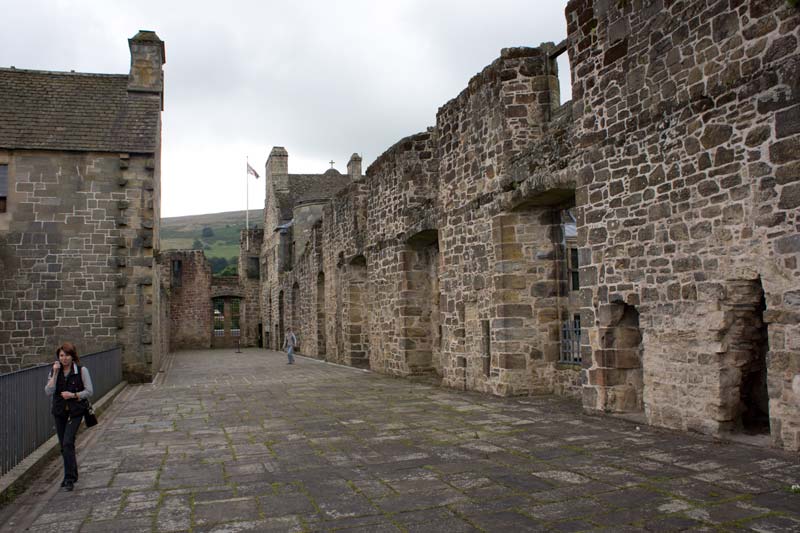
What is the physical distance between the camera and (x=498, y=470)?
5605 mm

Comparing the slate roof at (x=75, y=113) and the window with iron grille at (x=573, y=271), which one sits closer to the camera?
the window with iron grille at (x=573, y=271)

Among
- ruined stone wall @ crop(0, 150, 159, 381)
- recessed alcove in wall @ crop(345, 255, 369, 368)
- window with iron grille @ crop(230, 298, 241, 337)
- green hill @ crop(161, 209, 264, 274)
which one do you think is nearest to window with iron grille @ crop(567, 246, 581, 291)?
recessed alcove in wall @ crop(345, 255, 369, 368)

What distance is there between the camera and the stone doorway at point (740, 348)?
6.44m

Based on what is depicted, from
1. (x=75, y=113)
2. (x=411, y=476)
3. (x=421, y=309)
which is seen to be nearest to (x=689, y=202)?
(x=411, y=476)

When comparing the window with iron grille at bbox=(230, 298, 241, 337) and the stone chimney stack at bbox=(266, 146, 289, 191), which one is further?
the window with iron grille at bbox=(230, 298, 241, 337)

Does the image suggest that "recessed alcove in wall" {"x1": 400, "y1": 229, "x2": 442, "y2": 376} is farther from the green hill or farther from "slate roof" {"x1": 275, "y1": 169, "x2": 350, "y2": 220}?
the green hill

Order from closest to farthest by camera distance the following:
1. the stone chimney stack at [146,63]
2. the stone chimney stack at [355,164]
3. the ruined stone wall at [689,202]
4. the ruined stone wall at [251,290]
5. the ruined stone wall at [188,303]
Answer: the ruined stone wall at [689,202] → the stone chimney stack at [146,63] → the stone chimney stack at [355,164] → the ruined stone wall at [188,303] → the ruined stone wall at [251,290]

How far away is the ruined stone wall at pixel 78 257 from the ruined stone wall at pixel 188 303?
70.3 feet

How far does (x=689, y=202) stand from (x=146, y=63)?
1450 centimetres

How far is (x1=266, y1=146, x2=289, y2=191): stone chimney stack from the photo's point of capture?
3556 cm

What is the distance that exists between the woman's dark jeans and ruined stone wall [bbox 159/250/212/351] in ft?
103

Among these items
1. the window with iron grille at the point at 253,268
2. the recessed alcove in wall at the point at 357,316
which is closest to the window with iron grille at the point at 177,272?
the window with iron grille at the point at 253,268

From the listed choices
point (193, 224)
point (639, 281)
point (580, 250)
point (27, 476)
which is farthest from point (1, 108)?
point (193, 224)

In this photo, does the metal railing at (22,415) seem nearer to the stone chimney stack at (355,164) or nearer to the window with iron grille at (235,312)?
the stone chimney stack at (355,164)
